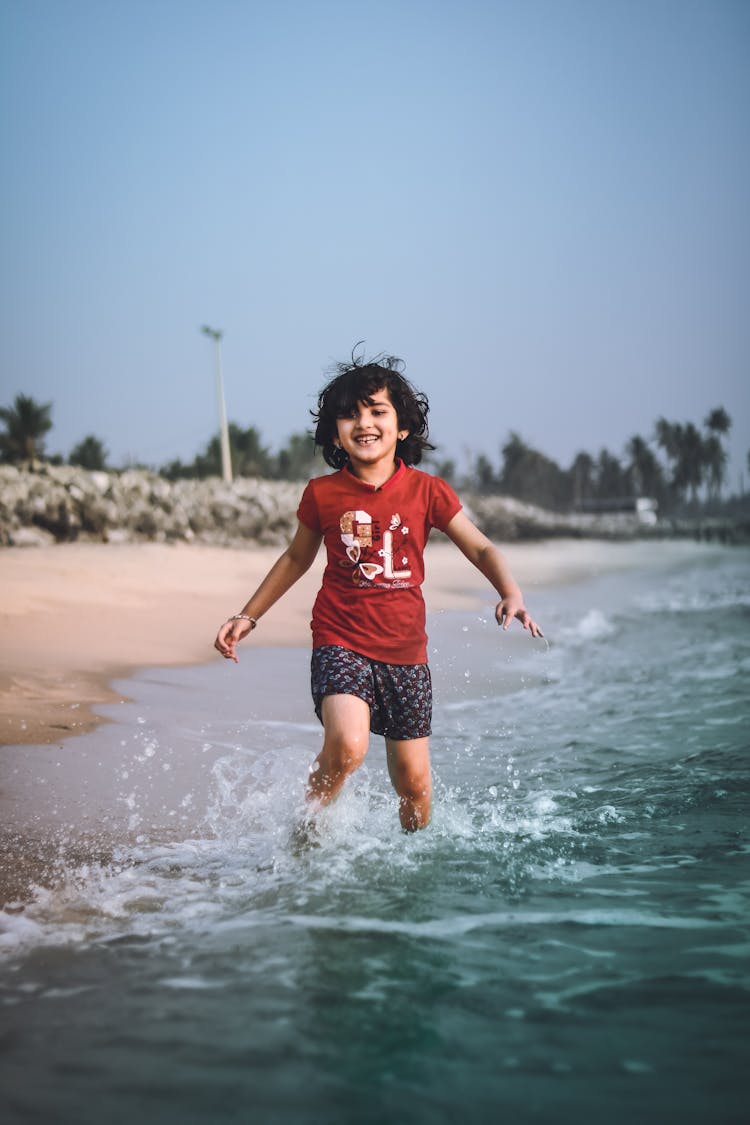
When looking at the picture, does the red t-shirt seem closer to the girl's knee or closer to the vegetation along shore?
the girl's knee

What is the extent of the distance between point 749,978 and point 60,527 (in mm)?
17767

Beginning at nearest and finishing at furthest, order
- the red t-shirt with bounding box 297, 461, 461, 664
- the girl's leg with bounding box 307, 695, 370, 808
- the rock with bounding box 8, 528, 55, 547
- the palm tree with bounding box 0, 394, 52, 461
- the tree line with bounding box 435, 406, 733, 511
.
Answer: the girl's leg with bounding box 307, 695, 370, 808, the red t-shirt with bounding box 297, 461, 461, 664, the rock with bounding box 8, 528, 55, 547, the palm tree with bounding box 0, 394, 52, 461, the tree line with bounding box 435, 406, 733, 511

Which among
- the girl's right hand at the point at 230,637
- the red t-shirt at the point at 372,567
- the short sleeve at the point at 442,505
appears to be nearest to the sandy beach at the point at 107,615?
the girl's right hand at the point at 230,637

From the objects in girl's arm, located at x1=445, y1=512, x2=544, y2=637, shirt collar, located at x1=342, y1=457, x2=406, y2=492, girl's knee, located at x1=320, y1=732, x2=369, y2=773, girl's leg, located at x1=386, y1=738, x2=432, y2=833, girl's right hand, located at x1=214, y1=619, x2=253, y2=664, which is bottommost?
girl's leg, located at x1=386, y1=738, x2=432, y2=833

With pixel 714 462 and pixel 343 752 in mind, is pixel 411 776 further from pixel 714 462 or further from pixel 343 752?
pixel 714 462

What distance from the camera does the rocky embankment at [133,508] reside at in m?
18.4

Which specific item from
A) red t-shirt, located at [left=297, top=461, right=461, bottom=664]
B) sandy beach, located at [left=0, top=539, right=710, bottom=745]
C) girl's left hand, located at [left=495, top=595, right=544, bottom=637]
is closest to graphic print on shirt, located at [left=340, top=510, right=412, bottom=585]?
red t-shirt, located at [left=297, top=461, right=461, bottom=664]

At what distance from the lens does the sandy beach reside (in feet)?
19.5

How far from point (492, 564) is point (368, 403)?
740mm

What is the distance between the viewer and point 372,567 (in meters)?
3.43

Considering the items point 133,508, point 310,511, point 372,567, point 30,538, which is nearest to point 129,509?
point 133,508

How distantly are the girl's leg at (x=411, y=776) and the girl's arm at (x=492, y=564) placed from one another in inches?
21.7

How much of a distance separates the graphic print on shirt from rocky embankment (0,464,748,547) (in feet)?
49.0

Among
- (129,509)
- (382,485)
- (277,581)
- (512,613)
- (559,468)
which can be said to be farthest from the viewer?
(559,468)
